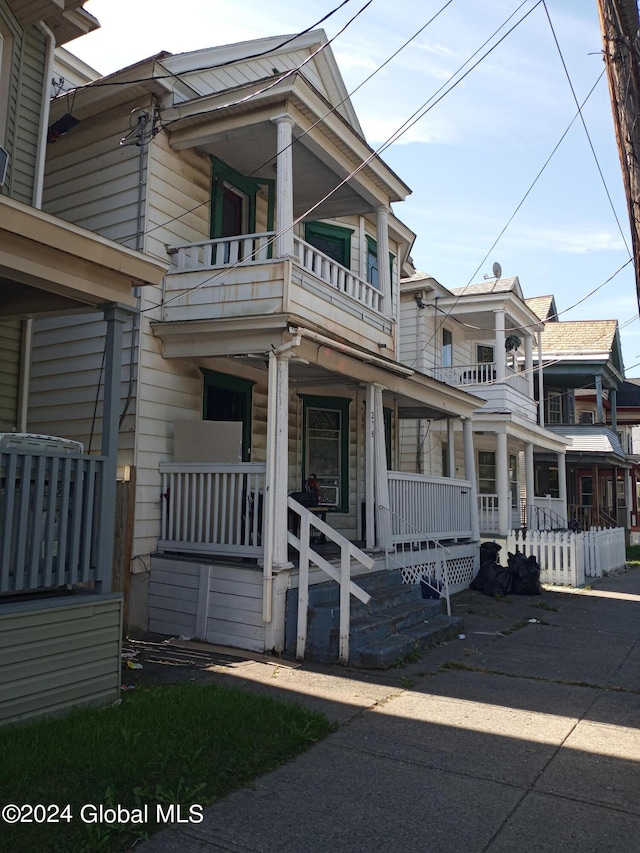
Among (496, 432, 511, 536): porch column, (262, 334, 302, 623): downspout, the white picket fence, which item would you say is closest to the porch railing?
(262, 334, 302, 623): downspout

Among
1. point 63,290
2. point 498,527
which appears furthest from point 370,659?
point 498,527

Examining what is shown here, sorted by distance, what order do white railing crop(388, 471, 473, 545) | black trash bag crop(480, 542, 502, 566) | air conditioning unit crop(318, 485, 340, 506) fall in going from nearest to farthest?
white railing crop(388, 471, 473, 545), air conditioning unit crop(318, 485, 340, 506), black trash bag crop(480, 542, 502, 566)

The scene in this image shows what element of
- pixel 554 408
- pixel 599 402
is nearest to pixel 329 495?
pixel 599 402

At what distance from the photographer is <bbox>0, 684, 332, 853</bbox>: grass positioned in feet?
12.3

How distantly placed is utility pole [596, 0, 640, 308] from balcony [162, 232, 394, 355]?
4041 millimetres

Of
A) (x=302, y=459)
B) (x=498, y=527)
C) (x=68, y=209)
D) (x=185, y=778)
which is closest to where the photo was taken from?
(x=185, y=778)

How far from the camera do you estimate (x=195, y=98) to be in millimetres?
9758

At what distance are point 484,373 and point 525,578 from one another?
28.5 ft

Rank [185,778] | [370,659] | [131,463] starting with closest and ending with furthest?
1. [185,778]
2. [370,659]
3. [131,463]

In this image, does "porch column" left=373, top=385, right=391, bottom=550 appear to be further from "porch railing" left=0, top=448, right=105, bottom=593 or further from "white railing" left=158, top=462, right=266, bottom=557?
"porch railing" left=0, top=448, right=105, bottom=593

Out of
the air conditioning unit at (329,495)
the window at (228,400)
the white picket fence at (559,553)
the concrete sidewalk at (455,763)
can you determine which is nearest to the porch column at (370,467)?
the window at (228,400)

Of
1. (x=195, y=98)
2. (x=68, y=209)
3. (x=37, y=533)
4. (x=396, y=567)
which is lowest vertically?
(x=396, y=567)

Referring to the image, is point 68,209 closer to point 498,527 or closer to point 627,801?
point 627,801

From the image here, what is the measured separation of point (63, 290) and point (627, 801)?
5.66 m
